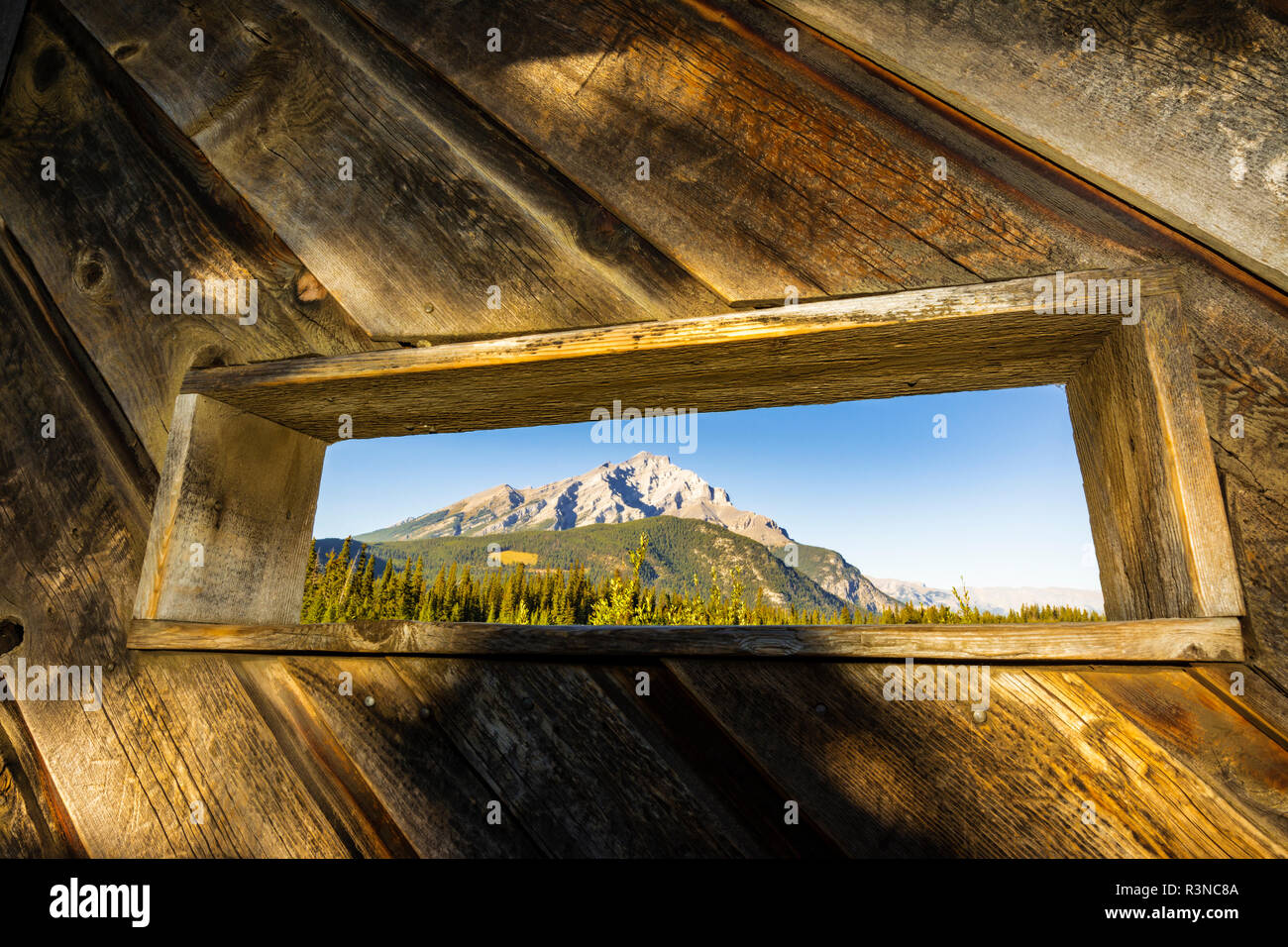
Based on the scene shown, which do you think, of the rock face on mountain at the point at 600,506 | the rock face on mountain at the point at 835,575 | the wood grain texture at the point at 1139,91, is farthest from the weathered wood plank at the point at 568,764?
the rock face on mountain at the point at 600,506

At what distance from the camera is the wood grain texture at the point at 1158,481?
0.90 m

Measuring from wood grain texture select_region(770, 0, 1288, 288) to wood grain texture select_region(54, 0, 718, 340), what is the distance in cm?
64

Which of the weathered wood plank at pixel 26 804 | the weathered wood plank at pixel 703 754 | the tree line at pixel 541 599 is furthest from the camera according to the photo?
the tree line at pixel 541 599

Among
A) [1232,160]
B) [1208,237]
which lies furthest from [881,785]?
[1232,160]

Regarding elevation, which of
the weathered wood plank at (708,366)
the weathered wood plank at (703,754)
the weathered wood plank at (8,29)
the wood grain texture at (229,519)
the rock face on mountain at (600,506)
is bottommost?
the weathered wood plank at (703,754)

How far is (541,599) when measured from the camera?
3.09 metres

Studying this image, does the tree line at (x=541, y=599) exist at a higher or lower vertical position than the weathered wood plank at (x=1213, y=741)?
higher

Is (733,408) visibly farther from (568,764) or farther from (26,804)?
(26,804)

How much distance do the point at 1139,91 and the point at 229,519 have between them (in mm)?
2049

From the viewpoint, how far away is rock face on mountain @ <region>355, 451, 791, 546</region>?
108m

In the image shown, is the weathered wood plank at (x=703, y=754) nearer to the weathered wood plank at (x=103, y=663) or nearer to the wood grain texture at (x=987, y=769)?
the wood grain texture at (x=987, y=769)

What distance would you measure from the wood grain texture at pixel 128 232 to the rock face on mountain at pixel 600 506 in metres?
93.4
